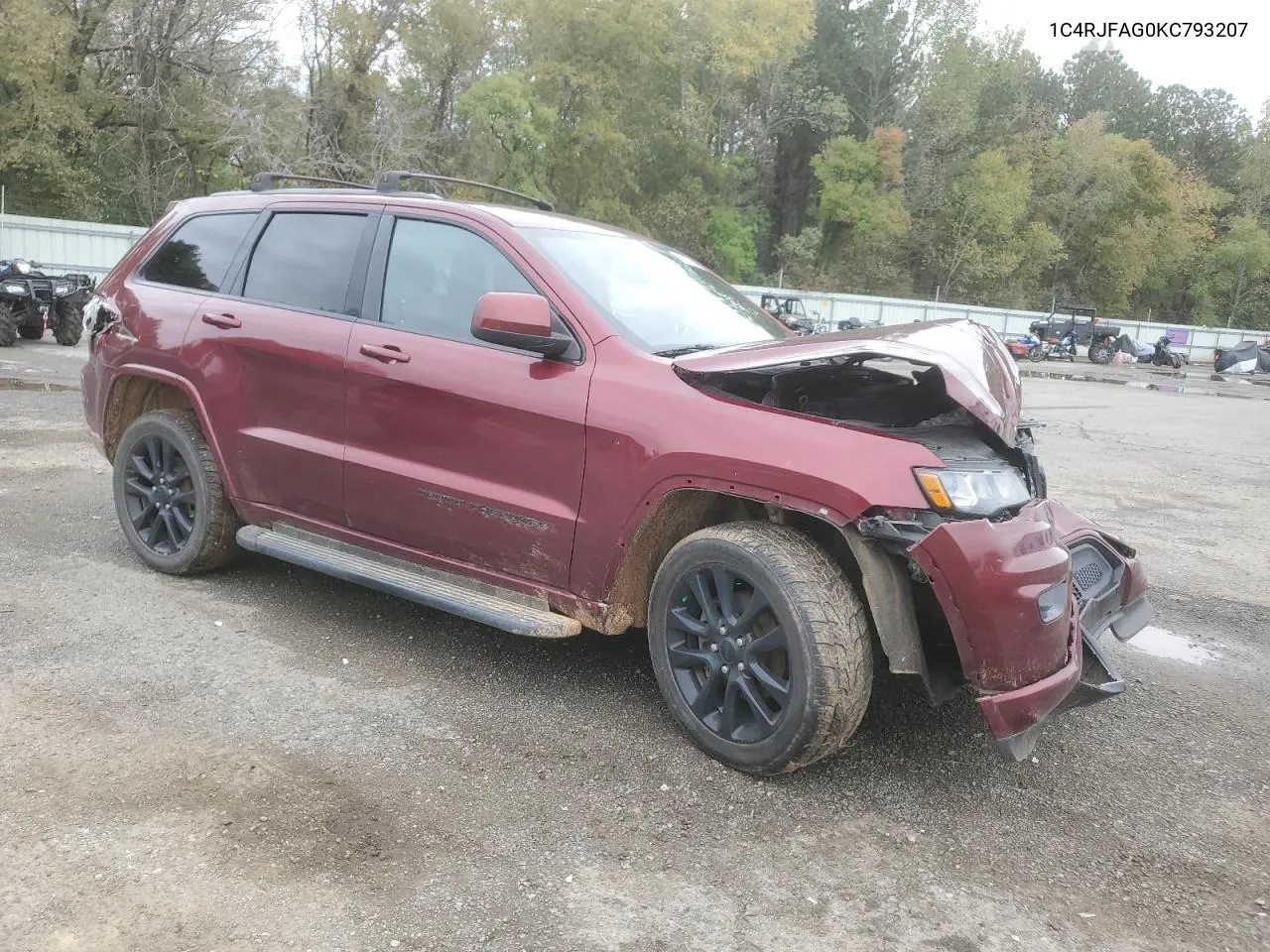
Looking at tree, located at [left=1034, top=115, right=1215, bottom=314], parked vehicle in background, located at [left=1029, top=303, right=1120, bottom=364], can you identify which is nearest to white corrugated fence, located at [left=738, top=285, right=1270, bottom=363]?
parked vehicle in background, located at [left=1029, top=303, right=1120, bottom=364]

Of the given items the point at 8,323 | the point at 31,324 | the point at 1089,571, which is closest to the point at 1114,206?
the point at 31,324

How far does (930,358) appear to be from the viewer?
9.68ft

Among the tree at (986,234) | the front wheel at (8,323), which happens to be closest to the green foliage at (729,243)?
the tree at (986,234)

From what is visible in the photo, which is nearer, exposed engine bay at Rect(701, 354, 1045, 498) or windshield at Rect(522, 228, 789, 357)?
exposed engine bay at Rect(701, 354, 1045, 498)

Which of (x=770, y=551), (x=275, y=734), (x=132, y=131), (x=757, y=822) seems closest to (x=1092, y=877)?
(x=757, y=822)

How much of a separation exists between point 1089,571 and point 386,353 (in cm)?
285

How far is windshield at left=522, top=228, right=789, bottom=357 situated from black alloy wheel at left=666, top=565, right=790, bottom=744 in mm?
866

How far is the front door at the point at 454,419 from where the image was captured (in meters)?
3.50

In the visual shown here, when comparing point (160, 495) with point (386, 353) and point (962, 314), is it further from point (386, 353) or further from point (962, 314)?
point (962, 314)

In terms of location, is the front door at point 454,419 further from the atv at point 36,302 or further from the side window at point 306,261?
the atv at point 36,302

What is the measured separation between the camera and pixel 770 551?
3.08 meters

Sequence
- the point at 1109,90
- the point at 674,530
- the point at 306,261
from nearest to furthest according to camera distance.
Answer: the point at 674,530 → the point at 306,261 → the point at 1109,90

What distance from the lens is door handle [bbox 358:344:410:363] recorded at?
3848mm

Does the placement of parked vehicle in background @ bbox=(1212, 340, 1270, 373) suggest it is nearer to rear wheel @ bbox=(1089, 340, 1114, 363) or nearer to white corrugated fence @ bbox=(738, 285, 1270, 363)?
rear wheel @ bbox=(1089, 340, 1114, 363)
